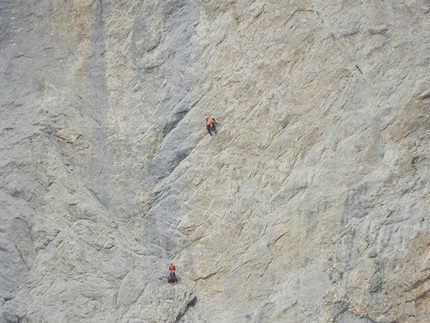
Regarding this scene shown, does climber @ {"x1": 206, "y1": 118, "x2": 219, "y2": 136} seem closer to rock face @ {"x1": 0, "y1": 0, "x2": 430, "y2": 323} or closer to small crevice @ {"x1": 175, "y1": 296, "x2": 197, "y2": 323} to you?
rock face @ {"x1": 0, "y1": 0, "x2": 430, "y2": 323}

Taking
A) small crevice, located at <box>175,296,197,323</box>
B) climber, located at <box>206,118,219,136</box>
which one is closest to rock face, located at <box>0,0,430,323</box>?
small crevice, located at <box>175,296,197,323</box>

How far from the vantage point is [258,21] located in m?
24.4

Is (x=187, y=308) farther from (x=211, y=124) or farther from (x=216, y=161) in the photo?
(x=211, y=124)

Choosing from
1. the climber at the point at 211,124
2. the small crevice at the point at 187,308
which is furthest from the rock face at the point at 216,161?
the climber at the point at 211,124

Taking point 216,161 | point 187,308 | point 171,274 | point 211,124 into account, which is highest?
point 211,124

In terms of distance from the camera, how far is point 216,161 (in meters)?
23.7

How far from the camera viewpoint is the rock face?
859 inches

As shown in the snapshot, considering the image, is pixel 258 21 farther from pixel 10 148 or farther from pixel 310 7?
pixel 10 148

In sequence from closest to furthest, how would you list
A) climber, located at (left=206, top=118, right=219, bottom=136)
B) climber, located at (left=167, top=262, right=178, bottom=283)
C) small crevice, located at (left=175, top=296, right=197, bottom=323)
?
small crevice, located at (left=175, top=296, right=197, bottom=323) < climber, located at (left=167, top=262, right=178, bottom=283) < climber, located at (left=206, top=118, right=219, bottom=136)

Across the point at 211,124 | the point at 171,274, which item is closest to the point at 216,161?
the point at 211,124

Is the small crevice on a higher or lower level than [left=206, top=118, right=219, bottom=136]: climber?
lower

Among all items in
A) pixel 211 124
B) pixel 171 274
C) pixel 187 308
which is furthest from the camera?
pixel 211 124

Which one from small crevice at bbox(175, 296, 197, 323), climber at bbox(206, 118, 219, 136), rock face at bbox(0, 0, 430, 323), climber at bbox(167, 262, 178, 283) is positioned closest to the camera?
rock face at bbox(0, 0, 430, 323)

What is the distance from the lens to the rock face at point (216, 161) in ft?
71.6
